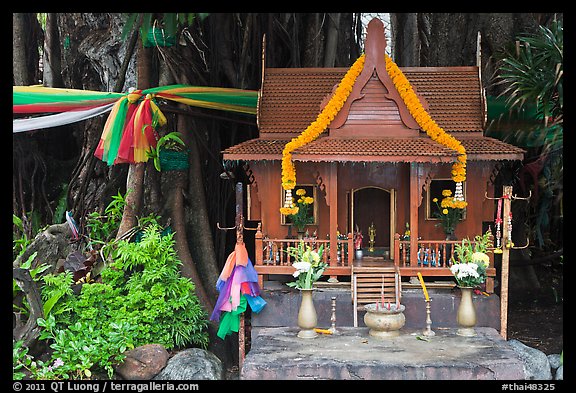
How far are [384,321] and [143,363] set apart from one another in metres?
3.60

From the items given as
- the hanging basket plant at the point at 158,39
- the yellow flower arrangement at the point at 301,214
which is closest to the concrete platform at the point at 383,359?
the yellow flower arrangement at the point at 301,214

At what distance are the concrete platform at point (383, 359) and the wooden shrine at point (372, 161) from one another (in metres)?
1.49

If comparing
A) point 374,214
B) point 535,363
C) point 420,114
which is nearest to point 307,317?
point 374,214

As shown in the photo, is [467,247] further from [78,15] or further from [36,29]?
[36,29]

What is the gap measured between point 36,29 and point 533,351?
12620 millimetres

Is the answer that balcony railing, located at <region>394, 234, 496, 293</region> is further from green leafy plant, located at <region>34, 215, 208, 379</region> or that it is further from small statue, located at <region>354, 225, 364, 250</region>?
green leafy plant, located at <region>34, 215, 208, 379</region>

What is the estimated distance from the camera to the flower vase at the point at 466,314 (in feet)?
32.8

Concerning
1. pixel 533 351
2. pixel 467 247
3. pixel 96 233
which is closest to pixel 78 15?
pixel 96 233

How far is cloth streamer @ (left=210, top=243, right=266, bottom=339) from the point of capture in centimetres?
1044

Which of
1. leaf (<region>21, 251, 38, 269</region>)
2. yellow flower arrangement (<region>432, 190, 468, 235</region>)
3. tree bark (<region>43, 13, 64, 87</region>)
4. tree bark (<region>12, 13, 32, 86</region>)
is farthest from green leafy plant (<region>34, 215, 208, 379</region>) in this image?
tree bark (<region>12, 13, 32, 86</region>)

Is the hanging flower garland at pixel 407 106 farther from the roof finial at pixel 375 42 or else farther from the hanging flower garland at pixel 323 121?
the roof finial at pixel 375 42

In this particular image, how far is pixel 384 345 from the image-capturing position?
9.45m

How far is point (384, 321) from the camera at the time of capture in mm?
9766

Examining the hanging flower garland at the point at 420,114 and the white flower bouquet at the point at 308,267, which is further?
the hanging flower garland at the point at 420,114
